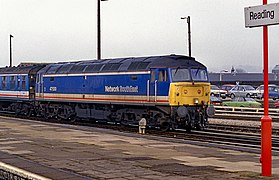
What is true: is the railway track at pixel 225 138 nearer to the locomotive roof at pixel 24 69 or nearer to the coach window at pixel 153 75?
the coach window at pixel 153 75

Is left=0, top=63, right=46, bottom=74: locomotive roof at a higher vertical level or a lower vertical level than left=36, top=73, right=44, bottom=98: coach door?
higher

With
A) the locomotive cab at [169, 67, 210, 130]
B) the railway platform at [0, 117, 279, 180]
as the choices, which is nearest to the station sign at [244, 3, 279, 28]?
the railway platform at [0, 117, 279, 180]

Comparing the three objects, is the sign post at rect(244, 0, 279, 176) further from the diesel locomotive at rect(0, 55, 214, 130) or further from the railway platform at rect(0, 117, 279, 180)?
the diesel locomotive at rect(0, 55, 214, 130)

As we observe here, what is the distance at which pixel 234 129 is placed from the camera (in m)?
26.7

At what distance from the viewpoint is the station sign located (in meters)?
10.5

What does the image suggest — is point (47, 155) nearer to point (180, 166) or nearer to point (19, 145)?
point (19, 145)

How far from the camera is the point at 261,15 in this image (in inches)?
425

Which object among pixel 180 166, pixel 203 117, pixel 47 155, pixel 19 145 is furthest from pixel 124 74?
pixel 180 166

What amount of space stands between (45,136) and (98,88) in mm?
9740

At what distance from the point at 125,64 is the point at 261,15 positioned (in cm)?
1694

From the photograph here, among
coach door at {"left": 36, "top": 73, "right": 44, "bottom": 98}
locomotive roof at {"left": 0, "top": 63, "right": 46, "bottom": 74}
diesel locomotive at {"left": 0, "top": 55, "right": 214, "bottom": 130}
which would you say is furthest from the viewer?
locomotive roof at {"left": 0, "top": 63, "right": 46, "bottom": 74}

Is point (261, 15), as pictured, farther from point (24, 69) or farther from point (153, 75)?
point (24, 69)

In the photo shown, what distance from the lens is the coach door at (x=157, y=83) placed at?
2455 centimetres

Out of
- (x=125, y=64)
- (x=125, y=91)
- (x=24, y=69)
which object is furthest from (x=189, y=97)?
(x=24, y=69)
